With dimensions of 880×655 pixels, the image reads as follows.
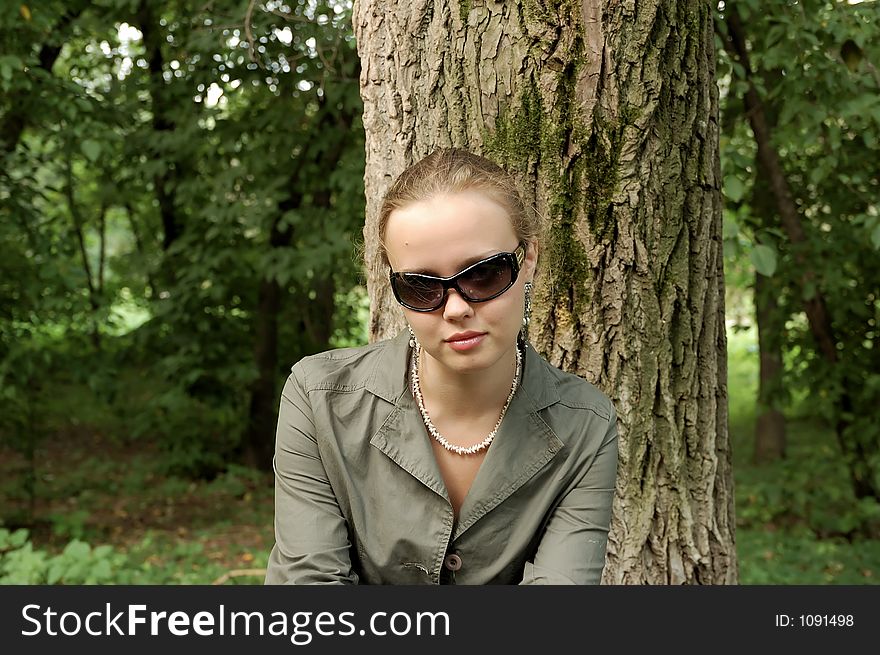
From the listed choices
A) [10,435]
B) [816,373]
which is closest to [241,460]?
[10,435]

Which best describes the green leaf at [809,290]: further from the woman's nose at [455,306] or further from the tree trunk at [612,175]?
the woman's nose at [455,306]

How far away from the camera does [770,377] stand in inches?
308

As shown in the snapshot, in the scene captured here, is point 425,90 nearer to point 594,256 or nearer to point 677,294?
point 594,256

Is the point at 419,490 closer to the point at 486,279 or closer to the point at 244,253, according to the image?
the point at 486,279

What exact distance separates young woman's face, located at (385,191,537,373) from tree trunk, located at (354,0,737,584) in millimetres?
760

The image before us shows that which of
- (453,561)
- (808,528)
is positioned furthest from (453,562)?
(808,528)

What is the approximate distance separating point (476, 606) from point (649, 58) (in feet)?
5.42

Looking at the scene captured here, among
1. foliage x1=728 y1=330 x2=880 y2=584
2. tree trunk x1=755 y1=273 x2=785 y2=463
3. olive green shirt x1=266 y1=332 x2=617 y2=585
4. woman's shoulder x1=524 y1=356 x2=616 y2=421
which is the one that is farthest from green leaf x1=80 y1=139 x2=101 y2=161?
foliage x1=728 y1=330 x2=880 y2=584

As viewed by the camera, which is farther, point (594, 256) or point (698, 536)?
point (698, 536)

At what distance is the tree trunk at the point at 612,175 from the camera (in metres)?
2.65

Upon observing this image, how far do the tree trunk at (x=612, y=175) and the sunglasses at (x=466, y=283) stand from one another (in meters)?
0.79

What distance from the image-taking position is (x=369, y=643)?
215 cm

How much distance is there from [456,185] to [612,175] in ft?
3.04

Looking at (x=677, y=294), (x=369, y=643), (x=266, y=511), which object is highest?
(x=677, y=294)
